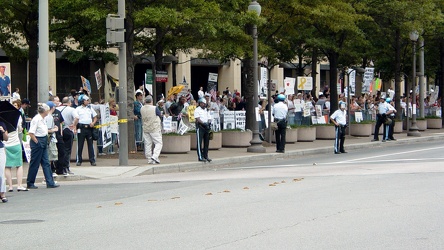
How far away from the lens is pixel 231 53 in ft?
90.4

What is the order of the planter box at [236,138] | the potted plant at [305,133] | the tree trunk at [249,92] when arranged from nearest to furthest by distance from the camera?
the planter box at [236,138]
the tree trunk at [249,92]
the potted plant at [305,133]

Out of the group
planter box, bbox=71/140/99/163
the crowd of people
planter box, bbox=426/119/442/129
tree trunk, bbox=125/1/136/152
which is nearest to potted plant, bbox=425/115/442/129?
planter box, bbox=426/119/442/129

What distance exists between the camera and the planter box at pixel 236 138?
28.6 metres

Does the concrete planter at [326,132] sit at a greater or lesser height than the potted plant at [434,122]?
lesser

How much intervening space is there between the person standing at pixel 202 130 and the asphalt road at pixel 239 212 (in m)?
3.39

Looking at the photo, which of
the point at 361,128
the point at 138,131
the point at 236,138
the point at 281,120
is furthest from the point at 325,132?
the point at 138,131

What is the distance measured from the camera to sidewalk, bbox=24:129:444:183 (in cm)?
1982

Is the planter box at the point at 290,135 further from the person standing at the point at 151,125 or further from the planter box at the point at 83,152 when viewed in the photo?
the planter box at the point at 83,152

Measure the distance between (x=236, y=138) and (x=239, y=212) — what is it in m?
16.7

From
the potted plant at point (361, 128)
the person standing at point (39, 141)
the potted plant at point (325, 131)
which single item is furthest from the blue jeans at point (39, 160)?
the potted plant at point (361, 128)

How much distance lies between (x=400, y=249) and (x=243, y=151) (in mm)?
18197

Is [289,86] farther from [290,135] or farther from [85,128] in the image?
[85,128]

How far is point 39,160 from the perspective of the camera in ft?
53.5

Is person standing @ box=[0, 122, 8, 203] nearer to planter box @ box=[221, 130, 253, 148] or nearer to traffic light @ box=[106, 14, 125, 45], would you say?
traffic light @ box=[106, 14, 125, 45]
